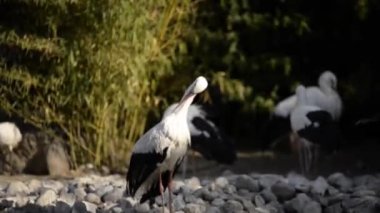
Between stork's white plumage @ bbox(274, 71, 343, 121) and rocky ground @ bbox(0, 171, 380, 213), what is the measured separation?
1.86 meters

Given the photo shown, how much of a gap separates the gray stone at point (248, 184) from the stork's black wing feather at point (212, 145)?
1.43 meters

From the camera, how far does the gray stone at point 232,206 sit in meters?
7.02

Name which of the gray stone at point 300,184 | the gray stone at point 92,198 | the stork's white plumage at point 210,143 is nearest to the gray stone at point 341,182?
the gray stone at point 300,184

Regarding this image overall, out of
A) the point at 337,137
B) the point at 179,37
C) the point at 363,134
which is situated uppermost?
the point at 179,37

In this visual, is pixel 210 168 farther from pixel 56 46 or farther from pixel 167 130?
pixel 167 130

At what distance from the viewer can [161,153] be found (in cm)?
664

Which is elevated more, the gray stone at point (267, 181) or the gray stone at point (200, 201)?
the gray stone at point (200, 201)

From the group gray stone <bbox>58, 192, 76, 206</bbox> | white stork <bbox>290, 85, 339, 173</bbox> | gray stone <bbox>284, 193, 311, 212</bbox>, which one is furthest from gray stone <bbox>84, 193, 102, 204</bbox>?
white stork <bbox>290, 85, 339, 173</bbox>

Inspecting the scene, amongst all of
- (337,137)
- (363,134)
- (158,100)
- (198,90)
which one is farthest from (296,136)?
(198,90)

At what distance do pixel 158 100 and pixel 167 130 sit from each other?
383 cm

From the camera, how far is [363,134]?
39.4 ft

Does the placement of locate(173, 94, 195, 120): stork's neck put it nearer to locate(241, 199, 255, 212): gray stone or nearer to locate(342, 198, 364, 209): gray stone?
locate(241, 199, 255, 212): gray stone

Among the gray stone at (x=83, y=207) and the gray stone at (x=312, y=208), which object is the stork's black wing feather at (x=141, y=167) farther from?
the gray stone at (x=312, y=208)

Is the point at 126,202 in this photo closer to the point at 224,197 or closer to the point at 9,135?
the point at 224,197
